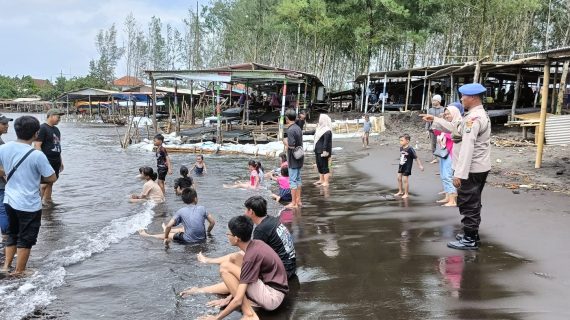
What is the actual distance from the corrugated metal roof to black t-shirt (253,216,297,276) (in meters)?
12.2

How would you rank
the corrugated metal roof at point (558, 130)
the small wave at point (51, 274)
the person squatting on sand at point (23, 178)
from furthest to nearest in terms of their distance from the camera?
1. the corrugated metal roof at point (558, 130)
2. the person squatting on sand at point (23, 178)
3. the small wave at point (51, 274)

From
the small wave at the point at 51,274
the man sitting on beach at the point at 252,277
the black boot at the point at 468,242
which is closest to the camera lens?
the man sitting on beach at the point at 252,277

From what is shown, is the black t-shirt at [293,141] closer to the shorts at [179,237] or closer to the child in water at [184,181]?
the shorts at [179,237]

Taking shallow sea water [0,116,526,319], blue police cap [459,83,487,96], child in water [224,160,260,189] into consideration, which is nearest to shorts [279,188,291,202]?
shallow sea water [0,116,526,319]

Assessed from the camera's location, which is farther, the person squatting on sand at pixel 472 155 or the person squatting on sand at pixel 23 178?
the person squatting on sand at pixel 472 155

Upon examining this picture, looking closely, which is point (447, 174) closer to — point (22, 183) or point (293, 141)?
point (293, 141)

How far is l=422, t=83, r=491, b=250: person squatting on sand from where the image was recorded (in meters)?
5.20

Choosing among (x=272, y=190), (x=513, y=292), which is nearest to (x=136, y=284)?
(x=513, y=292)

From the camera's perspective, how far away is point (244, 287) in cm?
396

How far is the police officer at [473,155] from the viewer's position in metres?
5.20

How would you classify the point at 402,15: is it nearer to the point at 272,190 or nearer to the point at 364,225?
the point at 272,190

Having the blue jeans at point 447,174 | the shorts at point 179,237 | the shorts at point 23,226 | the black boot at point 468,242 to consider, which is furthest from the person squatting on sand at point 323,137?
the shorts at point 23,226

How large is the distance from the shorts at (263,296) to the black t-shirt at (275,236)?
57 centimetres

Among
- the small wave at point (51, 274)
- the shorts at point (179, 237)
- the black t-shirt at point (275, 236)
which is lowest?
the small wave at point (51, 274)
